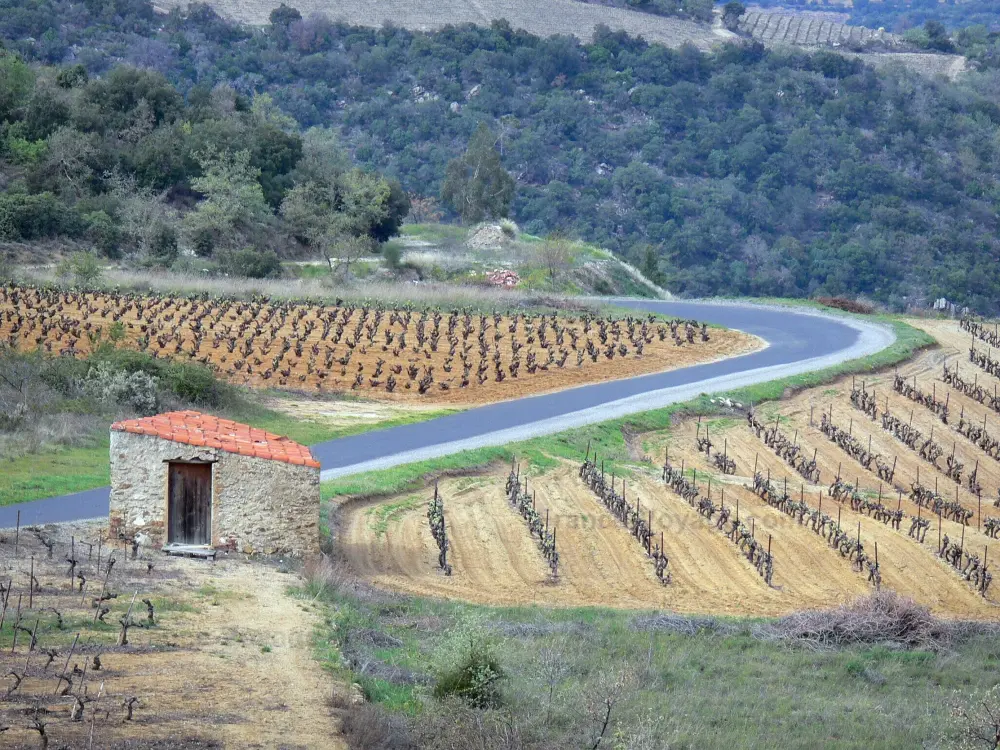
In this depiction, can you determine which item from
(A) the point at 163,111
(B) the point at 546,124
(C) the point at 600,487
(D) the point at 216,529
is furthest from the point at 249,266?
(B) the point at 546,124

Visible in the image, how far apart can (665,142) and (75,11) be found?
44400 millimetres

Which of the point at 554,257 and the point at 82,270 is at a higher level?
the point at 82,270

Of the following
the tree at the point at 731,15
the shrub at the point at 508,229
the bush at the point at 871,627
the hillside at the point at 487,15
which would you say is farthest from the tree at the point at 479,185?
the bush at the point at 871,627

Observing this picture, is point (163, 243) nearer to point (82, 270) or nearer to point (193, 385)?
point (82, 270)

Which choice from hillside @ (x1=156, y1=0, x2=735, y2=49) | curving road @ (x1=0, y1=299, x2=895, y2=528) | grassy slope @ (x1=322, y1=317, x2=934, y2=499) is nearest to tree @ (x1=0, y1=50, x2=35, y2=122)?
curving road @ (x1=0, y1=299, x2=895, y2=528)

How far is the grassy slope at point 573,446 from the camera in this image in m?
27.5

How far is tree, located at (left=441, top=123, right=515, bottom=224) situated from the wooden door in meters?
65.6

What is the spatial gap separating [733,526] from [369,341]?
19040 millimetres

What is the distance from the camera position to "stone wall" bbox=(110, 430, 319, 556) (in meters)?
20.8

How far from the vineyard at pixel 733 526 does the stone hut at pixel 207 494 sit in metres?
2.09

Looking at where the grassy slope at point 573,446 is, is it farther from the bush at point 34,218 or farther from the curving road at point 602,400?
the bush at point 34,218

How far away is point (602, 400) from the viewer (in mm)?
38438

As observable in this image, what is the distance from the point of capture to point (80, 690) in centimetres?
1375

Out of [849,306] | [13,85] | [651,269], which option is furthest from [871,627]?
[13,85]
